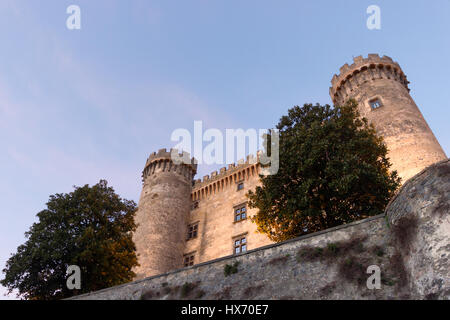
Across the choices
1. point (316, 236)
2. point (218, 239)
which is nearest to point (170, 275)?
point (316, 236)

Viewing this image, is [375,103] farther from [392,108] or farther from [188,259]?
[188,259]

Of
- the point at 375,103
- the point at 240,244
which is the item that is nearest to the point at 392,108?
the point at 375,103

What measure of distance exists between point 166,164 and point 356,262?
28.3 meters

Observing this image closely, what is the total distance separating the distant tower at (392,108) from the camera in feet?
72.8

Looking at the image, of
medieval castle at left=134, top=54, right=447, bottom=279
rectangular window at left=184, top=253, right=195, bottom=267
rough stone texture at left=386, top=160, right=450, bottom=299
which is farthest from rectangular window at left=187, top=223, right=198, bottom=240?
rough stone texture at left=386, top=160, right=450, bottom=299

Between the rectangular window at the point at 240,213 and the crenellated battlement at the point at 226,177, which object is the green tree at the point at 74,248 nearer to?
the rectangular window at the point at 240,213

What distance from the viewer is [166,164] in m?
37.5

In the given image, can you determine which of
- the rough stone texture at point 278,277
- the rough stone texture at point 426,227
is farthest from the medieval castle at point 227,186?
the rough stone texture at point 426,227

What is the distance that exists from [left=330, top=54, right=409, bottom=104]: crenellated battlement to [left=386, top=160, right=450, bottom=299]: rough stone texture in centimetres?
2011

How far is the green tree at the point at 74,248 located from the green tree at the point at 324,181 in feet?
27.5

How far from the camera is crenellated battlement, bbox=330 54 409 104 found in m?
29.5

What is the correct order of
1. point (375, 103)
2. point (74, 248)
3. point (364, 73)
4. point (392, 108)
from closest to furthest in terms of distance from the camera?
1. point (74, 248)
2. point (392, 108)
3. point (375, 103)
4. point (364, 73)

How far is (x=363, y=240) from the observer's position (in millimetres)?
11773

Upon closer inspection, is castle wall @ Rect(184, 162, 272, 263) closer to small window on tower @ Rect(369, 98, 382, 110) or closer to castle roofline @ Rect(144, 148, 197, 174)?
castle roofline @ Rect(144, 148, 197, 174)
